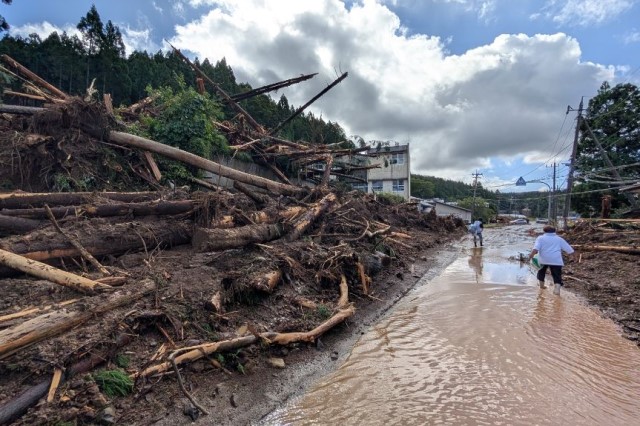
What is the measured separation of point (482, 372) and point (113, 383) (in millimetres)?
4142

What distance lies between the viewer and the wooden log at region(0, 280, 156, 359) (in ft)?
10.1

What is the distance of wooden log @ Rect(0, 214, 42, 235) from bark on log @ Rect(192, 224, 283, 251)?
250 centimetres

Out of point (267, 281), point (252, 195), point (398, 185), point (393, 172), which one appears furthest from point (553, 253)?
point (393, 172)

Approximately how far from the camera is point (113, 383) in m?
3.17

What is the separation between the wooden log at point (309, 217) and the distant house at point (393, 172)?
3054cm

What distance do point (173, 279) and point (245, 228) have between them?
1927 mm

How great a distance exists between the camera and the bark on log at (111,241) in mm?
4797

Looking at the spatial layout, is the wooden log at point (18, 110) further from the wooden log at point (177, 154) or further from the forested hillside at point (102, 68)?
the forested hillside at point (102, 68)

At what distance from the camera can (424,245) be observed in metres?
15.6

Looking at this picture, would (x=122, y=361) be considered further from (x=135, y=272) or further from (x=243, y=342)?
(x=135, y=272)

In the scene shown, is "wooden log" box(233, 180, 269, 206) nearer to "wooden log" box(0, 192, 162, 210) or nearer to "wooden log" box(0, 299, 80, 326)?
"wooden log" box(0, 192, 162, 210)

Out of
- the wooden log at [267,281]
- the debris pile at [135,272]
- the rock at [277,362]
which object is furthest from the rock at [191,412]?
the wooden log at [267,281]

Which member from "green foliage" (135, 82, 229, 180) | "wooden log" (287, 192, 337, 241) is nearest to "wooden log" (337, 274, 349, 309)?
"wooden log" (287, 192, 337, 241)

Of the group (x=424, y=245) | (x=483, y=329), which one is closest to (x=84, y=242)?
(x=483, y=329)
